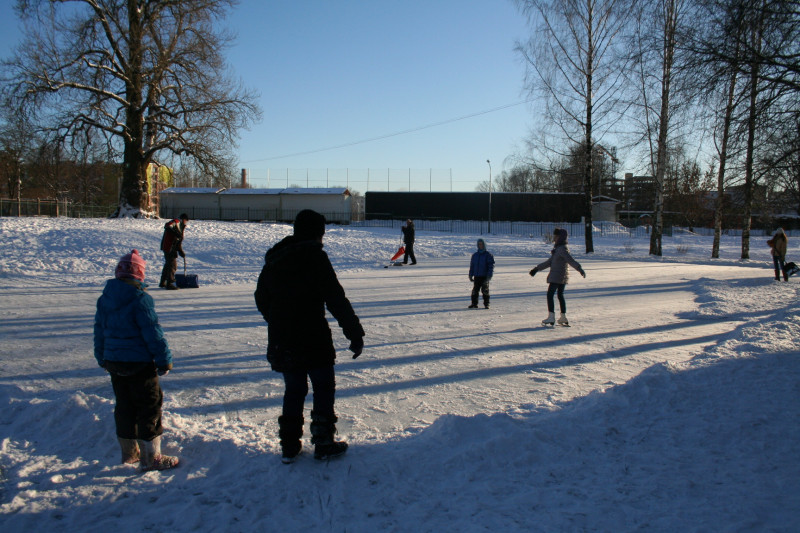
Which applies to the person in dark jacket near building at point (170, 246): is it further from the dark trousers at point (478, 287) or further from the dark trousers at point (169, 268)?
the dark trousers at point (478, 287)

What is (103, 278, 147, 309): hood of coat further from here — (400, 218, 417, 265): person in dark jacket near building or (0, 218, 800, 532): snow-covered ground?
(400, 218, 417, 265): person in dark jacket near building

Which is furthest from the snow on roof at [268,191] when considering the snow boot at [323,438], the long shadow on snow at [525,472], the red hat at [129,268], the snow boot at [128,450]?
the snow boot at [323,438]

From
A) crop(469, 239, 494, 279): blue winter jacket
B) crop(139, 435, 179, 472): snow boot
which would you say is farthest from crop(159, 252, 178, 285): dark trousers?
crop(139, 435, 179, 472): snow boot

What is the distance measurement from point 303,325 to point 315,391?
0.49m

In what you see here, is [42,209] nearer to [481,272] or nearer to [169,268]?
[169,268]

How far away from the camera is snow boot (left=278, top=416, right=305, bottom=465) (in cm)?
352

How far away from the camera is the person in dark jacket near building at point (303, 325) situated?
3.46 meters

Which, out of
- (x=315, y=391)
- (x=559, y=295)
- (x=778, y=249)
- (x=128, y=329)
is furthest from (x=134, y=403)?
(x=778, y=249)

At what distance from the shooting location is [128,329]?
350cm

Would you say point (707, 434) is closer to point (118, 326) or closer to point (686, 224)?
point (118, 326)

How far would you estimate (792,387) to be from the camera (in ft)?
15.3

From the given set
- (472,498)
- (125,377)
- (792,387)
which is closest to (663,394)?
(792,387)

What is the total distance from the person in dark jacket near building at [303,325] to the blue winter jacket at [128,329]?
749mm

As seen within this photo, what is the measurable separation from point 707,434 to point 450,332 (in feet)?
15.1
